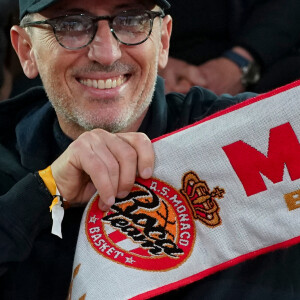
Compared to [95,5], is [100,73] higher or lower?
lower

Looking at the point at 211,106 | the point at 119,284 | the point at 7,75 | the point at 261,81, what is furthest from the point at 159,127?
the point at 7,75

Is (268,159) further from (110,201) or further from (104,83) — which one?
(104,83)

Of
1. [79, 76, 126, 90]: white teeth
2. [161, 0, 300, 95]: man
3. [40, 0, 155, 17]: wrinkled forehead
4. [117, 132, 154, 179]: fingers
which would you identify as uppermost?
[40, 0, 155, 17]: wrinkled forehead

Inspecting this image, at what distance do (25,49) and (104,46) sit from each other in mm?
333

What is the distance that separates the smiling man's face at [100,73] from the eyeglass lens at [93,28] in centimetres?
1

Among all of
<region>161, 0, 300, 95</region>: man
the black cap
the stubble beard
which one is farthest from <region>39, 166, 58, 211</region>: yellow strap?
<region>161, 0, 300, 95</region>: man

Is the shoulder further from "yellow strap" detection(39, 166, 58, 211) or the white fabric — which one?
the white fabric

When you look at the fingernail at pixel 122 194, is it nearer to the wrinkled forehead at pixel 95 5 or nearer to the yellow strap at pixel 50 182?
the yellow strap at pixel 50 182

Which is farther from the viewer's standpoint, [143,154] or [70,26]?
[70,26]

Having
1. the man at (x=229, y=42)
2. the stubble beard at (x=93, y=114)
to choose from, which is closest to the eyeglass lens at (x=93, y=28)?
the stubble beard at (x=93, y=114)

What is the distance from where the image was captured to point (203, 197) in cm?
99

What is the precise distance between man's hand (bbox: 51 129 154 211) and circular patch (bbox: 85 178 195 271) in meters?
0.02

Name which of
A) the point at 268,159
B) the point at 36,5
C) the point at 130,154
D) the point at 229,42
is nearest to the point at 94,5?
the point at 36,5

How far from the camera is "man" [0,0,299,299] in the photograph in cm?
100
